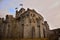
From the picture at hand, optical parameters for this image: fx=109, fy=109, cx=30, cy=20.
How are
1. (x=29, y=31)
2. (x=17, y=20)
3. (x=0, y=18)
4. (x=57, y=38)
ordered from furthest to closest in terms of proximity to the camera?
(x=0, y=18) < (x=17, y=20) < (x=29, y=31) < (x=57, y=38)

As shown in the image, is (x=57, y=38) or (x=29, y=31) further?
(x=29, y=31)

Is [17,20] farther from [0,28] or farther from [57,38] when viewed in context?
[57,38]

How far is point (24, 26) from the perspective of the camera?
40.6 m

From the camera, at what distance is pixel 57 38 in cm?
3756

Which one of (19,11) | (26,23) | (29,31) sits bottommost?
(29,31)

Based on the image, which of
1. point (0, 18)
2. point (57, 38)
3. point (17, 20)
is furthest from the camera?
point (0, 18)

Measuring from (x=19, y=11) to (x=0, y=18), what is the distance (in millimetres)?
8834

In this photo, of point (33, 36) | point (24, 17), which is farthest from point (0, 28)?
point (33, 36)

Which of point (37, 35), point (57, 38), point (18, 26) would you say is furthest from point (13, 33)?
point (57, 38)

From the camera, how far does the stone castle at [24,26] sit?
40.2m

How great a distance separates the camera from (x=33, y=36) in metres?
39.2

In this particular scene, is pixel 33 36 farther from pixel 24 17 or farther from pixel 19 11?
pixel 19 11

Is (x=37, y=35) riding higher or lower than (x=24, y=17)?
lower

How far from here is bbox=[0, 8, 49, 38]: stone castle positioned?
132 ft
